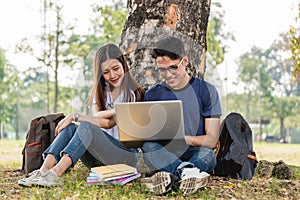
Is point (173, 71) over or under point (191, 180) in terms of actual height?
over

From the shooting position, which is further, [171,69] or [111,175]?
[171,69]

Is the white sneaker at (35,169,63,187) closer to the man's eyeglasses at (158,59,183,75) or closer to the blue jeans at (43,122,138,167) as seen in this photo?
the blue jeans at (43,122,138,167)

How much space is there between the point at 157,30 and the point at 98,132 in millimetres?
1692

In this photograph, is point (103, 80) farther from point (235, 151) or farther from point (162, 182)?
point (235, 151)

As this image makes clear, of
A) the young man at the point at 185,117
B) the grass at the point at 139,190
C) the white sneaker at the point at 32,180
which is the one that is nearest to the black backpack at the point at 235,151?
the grass at the point at 139,190

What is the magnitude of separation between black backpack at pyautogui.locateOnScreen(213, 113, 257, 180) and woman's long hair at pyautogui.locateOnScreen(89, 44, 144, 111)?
838mm

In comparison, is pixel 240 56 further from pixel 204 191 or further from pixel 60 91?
pixel 204 191

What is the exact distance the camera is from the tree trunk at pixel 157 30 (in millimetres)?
5492

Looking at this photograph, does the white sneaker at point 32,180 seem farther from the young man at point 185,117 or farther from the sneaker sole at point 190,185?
the sneaker sole at point 190,185

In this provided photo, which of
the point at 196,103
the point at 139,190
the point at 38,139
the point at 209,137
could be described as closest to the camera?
the point at 139,190

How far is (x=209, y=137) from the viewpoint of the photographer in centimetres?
431

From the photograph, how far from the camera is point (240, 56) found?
3572cm

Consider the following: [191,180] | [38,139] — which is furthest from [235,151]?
[38,139]

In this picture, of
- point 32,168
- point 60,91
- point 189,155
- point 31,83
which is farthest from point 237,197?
point 31,83
